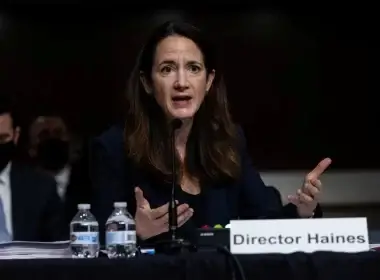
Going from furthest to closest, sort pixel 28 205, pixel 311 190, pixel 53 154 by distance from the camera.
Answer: pixel 53 154 < pixel 28 205 < pixel 311 190

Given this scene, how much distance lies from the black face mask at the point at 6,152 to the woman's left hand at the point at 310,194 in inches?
49.4

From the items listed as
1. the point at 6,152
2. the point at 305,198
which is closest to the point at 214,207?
the point at 305,198

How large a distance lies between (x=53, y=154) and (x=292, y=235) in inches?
98.1

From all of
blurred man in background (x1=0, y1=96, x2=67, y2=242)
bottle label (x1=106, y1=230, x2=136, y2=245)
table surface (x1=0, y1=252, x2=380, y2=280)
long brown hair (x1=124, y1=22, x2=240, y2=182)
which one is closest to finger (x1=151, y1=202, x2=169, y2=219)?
bottle label (x1=106, y1=230, x2=136, y2=245)

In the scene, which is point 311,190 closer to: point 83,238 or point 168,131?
point 168,131

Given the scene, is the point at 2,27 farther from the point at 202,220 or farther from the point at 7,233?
the point at 202,220

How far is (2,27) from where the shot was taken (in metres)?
3.99

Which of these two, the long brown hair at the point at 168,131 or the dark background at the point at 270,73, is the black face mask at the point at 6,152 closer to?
the long brown hair at the point at 168,131

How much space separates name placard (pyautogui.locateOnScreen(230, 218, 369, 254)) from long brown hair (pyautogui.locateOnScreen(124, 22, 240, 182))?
0.57 meters

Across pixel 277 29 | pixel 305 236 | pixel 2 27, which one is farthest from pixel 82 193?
pixel 305 236

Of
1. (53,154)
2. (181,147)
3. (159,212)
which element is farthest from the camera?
(53,154)

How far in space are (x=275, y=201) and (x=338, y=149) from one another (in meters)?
1.95

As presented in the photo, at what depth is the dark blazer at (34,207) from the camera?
2.56 m

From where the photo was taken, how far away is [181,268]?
1418 mm
